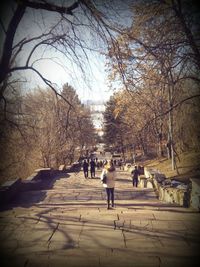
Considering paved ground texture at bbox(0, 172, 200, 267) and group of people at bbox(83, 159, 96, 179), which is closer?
paved ground texture at bbox(0, 172, 200, 267)

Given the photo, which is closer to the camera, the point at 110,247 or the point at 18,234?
the point at 110,247

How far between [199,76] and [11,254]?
23.4 feet

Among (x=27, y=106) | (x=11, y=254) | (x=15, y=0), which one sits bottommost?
(x=11, y=254)

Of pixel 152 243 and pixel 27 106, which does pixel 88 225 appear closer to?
pixel 152 243

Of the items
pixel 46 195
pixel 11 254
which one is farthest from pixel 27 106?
pixel 11 254

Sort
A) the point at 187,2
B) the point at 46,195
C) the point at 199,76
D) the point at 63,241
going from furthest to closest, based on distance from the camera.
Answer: the point at 46,195 < the point at 199,76 < the point at 187,2 < the point at 63,241

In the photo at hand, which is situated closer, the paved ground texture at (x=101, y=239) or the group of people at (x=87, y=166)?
the paved ground texture at (x=101, y=239)

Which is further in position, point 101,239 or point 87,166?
point 87,166

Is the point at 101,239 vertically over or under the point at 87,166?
under

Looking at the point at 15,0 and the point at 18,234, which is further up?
the point at 15,0

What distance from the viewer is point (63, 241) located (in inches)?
205

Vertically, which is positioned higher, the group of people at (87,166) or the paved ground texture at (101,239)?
the group of people at (87,166)

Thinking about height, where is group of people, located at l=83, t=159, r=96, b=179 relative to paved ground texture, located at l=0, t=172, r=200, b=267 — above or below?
above

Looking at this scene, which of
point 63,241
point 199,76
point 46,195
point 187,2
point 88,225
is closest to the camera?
point 63,241
